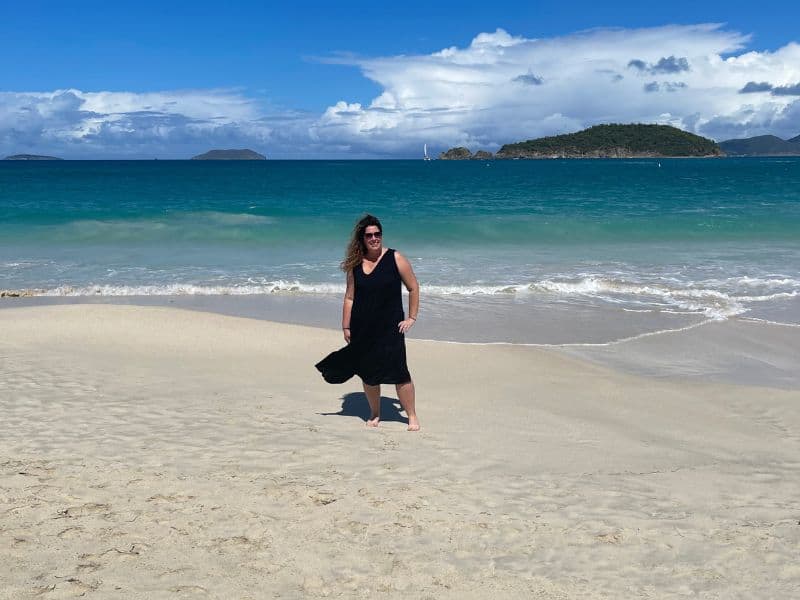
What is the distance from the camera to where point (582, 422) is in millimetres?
6840

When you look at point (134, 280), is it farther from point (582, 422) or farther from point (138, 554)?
point (138, 554)

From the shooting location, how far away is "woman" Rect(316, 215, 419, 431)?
19.6ft

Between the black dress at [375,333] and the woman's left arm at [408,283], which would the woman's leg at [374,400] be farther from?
the woman's left arm at [408,283]

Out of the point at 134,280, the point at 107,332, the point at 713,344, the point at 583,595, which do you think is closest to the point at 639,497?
the point at 583,595

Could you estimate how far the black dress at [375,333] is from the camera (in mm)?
5992

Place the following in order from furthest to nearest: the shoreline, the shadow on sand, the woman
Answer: the shoreline → the shadow on sand → the woman

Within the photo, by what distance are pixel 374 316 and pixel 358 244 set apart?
0.62 meters

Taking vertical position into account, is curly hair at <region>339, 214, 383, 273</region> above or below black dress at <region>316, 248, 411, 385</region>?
above

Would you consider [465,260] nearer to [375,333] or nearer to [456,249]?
[456,249]

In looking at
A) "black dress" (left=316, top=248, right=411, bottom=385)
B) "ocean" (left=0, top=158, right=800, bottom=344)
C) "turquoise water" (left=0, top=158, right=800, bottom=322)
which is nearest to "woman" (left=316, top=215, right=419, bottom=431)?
"black dress" (left=316, top=248, right=411, bottom=385)

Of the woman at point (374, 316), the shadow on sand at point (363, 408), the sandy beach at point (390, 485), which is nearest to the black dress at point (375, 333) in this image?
the woman at point (374, 316)

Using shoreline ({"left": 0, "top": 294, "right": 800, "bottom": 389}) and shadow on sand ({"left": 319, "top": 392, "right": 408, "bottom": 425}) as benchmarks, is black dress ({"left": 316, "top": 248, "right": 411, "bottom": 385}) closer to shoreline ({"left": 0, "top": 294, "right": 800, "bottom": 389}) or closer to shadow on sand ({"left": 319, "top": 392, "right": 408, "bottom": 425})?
shadow on sand ({"left": 319, "top": 392, "right": 408, "bottom": 425})

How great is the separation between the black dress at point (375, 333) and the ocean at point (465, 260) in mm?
4831

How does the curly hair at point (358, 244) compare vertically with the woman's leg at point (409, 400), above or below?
above
